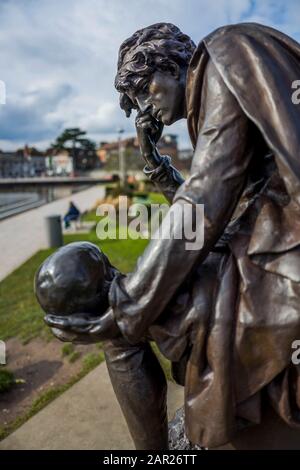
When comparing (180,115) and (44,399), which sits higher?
(180,115)

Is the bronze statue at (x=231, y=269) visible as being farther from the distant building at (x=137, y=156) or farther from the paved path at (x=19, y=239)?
the distant building at (x=137, y=156)

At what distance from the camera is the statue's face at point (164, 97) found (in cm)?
171

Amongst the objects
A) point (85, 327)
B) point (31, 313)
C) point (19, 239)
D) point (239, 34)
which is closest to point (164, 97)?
point (239, 34)

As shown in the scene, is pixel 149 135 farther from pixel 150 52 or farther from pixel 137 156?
pixel 137 156

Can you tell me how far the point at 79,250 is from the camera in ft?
5.07

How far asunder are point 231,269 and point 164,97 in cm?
80

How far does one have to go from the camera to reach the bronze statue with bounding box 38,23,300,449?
1.32m

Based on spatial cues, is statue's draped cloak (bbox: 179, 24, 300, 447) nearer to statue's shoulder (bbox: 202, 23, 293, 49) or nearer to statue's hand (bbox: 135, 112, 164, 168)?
statue's shoulder (bbox: 202, 23, 293, 49)

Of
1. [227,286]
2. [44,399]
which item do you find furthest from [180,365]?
[44,399]

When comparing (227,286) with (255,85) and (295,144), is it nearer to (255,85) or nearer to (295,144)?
(295,144)

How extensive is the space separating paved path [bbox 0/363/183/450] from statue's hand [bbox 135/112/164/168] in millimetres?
1863

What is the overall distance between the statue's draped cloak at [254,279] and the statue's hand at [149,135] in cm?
47

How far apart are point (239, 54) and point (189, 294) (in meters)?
0.81

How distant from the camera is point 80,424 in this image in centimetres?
297
